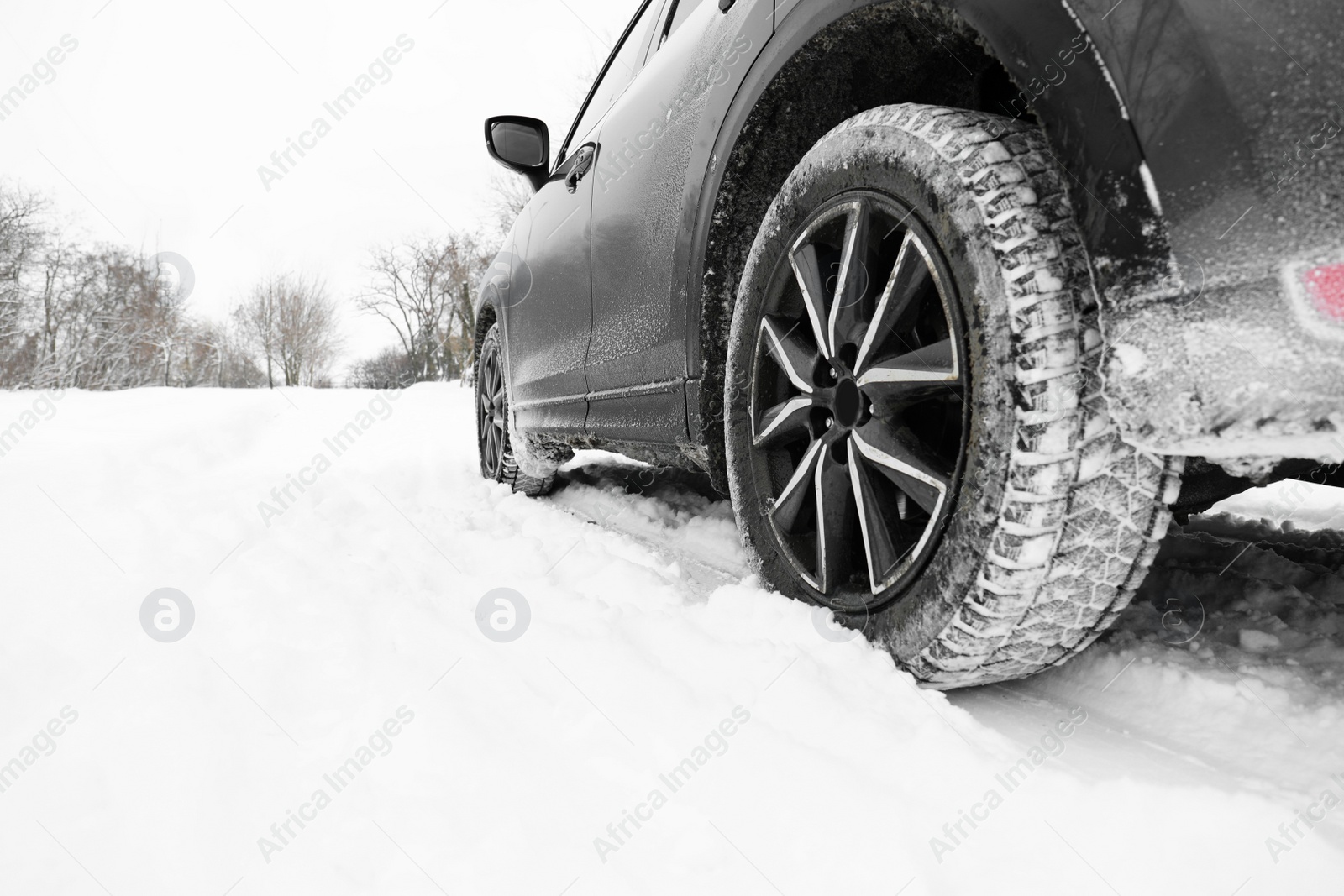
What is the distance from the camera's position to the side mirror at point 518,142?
3238mm

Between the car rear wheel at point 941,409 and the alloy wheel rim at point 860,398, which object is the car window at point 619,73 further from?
the alloy wheel rim at point 860,398

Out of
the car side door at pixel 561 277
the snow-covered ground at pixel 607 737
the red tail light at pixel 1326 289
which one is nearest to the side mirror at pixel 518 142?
the car side door at pixel 561 277

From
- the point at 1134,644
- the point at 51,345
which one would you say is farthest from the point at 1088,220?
the point at 51,345

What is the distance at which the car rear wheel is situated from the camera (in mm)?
1042

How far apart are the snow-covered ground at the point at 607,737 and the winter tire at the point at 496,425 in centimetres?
171

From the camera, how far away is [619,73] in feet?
9.78

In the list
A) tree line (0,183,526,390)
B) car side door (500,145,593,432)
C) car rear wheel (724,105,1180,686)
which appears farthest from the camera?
tree line (0,183,526,390)

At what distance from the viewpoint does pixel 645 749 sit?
3.56 ft

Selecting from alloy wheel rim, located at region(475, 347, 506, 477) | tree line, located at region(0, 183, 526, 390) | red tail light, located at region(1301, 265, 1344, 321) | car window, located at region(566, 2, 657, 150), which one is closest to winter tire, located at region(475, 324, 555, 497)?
alloy wheel rim, located at region(475, 347, 506, 477)

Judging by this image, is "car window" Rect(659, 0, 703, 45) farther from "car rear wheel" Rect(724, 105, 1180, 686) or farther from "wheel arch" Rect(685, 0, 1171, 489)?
"car rear wheel" Rect(724, 105, 1180, 686)

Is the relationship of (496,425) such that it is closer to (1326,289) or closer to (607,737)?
(607,737)

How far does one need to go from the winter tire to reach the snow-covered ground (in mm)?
1712

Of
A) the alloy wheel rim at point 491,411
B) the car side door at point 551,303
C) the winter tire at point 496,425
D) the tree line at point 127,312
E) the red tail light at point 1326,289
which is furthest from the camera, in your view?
the tree line at point 127,312

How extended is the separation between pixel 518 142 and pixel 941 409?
251 centimetres
